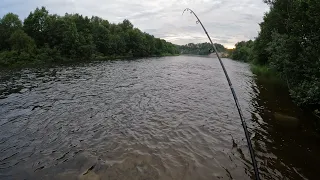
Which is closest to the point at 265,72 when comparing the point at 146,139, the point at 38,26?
the point at 146,139

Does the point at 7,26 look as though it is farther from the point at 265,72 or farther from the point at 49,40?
the point at 265,72

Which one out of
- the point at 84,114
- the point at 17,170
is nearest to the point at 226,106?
the point at 84,114

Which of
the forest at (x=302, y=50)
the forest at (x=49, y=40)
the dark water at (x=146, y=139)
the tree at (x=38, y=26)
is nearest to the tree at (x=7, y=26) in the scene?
the forest at (x=49, y=40)

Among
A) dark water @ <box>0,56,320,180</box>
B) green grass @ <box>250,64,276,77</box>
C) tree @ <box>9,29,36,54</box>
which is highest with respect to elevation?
tree @ <box>9,29,36,54</box>

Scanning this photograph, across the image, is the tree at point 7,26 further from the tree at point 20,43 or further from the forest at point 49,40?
the tree at point 20,43

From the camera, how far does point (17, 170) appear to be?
303 inches

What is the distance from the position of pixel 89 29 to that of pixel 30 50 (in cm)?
4269

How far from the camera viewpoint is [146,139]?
10352mm

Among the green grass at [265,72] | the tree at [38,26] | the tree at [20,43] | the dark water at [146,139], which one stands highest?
the tree at [38,26]

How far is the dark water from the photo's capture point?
8000 mm

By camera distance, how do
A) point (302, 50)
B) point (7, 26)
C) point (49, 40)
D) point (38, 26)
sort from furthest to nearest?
point (49, 40), point (38, 26), point (7, 26), point (302, 50)

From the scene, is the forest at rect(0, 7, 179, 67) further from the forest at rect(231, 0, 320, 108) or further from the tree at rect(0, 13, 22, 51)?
the forest at rect(231, 0, 320, 108)

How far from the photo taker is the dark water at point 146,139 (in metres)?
8.00

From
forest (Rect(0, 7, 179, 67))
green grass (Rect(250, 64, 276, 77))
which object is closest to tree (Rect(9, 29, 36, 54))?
forest (Rect(0, 7, 179, 67))
